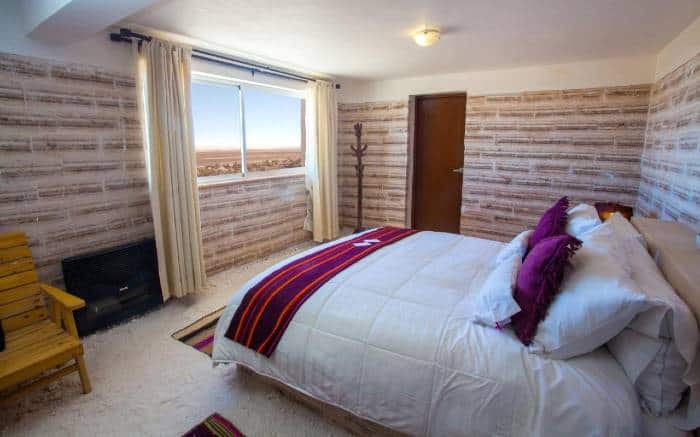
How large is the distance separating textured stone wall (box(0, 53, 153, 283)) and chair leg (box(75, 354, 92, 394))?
88 centimetres

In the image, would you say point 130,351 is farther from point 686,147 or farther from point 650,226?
point 686,147

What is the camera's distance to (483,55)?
349 cm

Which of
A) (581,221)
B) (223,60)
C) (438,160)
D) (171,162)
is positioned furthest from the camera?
(438,160)

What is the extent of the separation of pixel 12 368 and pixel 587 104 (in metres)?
4.93

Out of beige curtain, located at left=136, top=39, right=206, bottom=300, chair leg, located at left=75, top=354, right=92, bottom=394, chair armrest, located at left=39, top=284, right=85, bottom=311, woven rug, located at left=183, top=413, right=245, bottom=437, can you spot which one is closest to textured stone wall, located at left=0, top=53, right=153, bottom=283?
beige curtain, located at left=136, top=39, right=206, bottom=300

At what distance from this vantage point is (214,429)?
1755 millimetres

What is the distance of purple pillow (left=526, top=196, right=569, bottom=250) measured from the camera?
198 cm

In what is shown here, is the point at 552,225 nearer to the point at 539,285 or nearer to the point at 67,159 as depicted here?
the point at 539,285

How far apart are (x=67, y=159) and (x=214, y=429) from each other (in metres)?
2.09

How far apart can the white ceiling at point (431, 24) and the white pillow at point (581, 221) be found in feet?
4.14

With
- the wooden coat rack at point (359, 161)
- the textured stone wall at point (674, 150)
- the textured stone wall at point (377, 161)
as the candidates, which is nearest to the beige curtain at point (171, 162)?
the wooden coat rack at point (359, 161)

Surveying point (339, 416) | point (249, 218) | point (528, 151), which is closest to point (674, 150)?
point (528, 151)

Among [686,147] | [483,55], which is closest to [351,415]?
[686,147]

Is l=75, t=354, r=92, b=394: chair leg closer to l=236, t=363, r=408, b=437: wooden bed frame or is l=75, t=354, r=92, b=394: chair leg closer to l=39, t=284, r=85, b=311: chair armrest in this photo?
l=39, t=284, r=85, b=311: chair armrest
